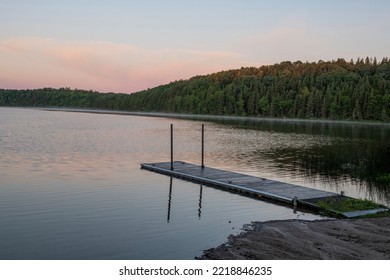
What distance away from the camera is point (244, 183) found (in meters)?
25.3

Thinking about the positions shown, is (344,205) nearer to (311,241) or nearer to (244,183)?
(311,241)

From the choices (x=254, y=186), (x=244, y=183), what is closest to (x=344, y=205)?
(x=254, y=186)

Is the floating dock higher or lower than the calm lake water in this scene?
higher

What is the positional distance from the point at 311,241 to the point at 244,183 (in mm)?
11327

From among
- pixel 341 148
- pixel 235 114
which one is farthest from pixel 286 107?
pixel 341 148

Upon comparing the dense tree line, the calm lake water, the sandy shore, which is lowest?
the calm lake water

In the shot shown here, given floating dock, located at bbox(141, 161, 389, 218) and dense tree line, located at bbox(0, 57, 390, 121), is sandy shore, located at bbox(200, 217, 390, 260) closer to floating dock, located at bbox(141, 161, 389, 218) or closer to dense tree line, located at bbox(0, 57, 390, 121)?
floating dock, located at bbox(141, 161, 389, 218)

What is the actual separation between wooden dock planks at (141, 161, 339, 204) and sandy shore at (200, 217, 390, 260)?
15.1ft

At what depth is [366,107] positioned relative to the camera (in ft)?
442

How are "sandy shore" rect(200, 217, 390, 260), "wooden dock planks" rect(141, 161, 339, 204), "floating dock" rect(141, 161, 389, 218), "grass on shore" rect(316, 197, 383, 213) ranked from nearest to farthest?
"sandy shore" rect(200, 217, 390, 260)
"grass on shore" rect(316, 197, 383, 213)
"floating dock" rect(141, 161, 389, 218)
"wooden dock planks" rect(141, 161, 339, 204)

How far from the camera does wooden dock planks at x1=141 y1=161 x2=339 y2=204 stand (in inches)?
864

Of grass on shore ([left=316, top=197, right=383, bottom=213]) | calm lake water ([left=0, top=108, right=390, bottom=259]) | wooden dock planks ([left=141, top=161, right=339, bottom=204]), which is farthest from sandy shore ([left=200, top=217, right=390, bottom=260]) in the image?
wooden dock planks ([left=141, top=161, right=339, bottom=204])

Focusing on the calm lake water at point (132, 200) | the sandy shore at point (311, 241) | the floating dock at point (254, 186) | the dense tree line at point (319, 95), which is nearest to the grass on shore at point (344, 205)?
the floating dock at point (254, 186)

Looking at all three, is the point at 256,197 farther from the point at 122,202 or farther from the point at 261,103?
the point at 261,103
